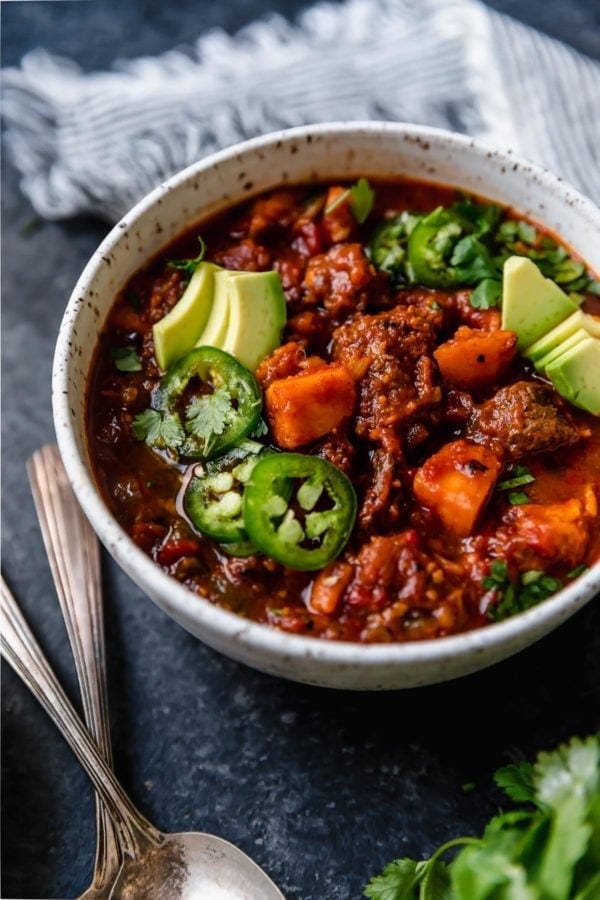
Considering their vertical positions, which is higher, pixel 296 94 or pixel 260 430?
pixel 296 94

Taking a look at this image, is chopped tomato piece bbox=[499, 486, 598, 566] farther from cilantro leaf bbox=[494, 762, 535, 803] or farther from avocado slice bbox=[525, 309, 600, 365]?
cilantro leaf bbox=[494, 762, 535, 803]

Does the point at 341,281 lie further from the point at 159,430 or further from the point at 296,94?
the point at 296,94

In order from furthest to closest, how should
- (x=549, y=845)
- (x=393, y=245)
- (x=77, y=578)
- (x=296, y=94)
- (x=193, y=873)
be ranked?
(x=296, y=94) → (x=77, y=578) → (x=393, y=245) → (x=193, y=873) → (x=549, y=845)

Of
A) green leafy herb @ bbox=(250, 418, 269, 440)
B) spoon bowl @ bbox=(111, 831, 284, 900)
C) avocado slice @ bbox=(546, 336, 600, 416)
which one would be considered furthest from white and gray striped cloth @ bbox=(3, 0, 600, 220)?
spoon bowl @ bbox=(111, 831, 284, 900)

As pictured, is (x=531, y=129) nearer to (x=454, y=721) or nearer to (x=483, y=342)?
(x=483, y=342)

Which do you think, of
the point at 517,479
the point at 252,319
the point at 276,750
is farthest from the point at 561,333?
the point at 276,750

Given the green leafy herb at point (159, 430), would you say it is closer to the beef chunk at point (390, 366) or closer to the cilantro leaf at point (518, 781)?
the beef chunk at point (390, 366)
